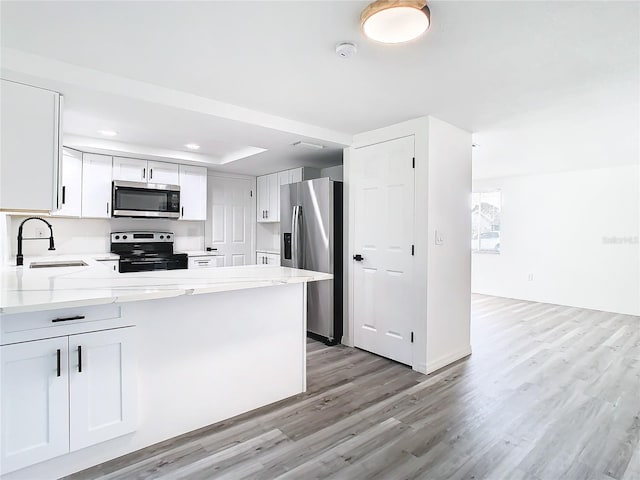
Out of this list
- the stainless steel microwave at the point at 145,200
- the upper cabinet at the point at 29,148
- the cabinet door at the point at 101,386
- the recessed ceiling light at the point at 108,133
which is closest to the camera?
the cabinet door at the point at 101,386

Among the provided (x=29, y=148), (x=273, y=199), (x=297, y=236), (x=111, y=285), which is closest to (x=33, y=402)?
(x=111, y=285)

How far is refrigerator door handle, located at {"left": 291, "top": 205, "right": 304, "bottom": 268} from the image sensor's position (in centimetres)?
407

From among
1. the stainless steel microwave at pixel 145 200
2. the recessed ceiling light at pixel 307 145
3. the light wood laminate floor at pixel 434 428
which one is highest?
the recessed ceiling light at pixel 307 145

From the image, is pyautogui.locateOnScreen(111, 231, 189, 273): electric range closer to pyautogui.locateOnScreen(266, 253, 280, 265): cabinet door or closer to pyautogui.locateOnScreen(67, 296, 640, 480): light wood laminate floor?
pyautogui.locateOnScreen(266, 253, 280, 265): cabinet door

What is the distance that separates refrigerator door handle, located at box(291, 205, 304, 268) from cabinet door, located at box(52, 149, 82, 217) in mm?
2473

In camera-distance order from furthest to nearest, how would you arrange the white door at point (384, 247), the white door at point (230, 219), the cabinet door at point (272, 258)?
1. the white door at point (230, 219)
2. the cabinet door at point (272, 258)
3. the white door at point (384, 247)

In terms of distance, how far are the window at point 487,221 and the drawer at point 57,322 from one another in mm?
6183

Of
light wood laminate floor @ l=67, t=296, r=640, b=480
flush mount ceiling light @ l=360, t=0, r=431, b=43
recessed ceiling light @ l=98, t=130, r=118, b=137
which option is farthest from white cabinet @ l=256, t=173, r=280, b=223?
flush mount ceiling light @ l=360, t=0, r=431, b=43

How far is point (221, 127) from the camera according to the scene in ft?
9.94

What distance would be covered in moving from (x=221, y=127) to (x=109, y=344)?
196 centimetres

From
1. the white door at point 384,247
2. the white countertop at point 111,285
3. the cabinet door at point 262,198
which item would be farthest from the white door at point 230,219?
the white countertop at point 111,285

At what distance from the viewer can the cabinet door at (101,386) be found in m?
1.71

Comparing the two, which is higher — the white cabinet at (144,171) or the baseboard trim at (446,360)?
the white cabinet at (144,171)

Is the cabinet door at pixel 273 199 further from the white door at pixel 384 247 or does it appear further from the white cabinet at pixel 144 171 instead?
the white door at pixel 384 247
